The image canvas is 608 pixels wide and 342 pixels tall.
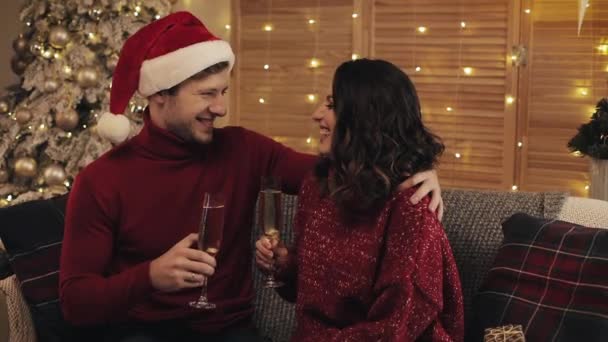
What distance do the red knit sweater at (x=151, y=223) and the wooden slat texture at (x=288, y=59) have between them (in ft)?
7.98

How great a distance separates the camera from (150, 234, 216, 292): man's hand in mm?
1792

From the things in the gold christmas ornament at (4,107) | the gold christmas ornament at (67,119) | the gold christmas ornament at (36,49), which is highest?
the gold christmas ornament at (36,49)

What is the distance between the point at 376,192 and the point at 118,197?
0.70 meters

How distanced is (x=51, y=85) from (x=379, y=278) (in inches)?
114

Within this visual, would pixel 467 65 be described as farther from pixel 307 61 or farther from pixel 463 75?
pixel 307 61

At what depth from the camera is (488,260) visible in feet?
7.55

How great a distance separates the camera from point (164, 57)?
2242 millimetres

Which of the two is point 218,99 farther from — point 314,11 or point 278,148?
point 314,11

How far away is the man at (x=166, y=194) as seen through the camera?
203cm

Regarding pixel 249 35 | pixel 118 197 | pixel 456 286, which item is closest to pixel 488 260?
pixel 456 286

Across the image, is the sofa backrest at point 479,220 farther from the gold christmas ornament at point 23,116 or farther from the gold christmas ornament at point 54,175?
the gold christmas ornament at point 23,116

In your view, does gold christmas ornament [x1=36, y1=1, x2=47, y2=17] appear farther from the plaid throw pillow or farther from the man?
the plaid throw pillow

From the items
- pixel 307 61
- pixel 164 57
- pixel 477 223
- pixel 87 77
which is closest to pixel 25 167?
pixel 87 77

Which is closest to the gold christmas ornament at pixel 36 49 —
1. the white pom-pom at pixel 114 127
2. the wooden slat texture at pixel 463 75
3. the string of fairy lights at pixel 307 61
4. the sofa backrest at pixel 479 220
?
the string of fairy lights at pixel 307 61
